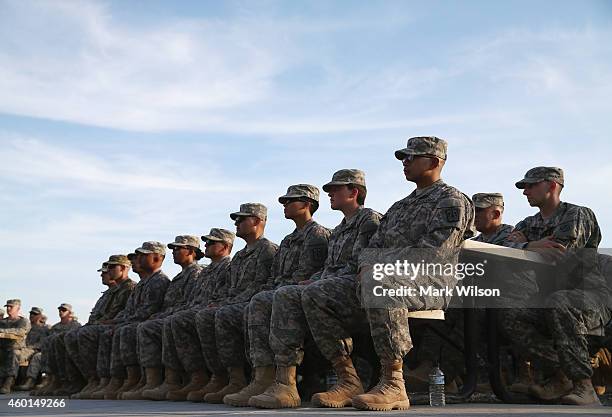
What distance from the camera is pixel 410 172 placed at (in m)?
6.12

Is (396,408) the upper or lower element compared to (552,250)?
lower

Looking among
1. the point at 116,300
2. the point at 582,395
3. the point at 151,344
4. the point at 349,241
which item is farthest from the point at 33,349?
the point at 582,395

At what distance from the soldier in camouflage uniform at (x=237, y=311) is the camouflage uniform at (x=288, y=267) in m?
0.42

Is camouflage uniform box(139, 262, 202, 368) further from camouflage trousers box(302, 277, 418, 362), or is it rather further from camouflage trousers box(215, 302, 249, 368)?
camouflage trousers box(302, 277, 418, 362)

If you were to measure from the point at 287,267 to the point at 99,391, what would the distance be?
11.8ft

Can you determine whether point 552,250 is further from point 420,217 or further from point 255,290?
point 255,290

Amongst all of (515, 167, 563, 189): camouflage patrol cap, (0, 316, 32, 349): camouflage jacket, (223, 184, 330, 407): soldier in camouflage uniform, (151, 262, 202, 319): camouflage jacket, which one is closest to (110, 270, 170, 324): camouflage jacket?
(151, 262, 202, 319): camouflage jacket

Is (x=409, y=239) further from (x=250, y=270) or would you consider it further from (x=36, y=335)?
(x=36, y=335)

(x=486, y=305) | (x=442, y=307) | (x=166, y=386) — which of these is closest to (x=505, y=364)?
(x=486, y=305)

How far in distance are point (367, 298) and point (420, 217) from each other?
80 centimetres

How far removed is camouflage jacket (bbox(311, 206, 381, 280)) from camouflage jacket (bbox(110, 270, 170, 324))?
3980 mm

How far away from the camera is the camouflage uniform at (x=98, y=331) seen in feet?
35.1

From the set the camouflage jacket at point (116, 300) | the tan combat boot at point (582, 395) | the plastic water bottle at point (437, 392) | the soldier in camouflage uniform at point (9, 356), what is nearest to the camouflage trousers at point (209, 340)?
the plastic water bottle at point (437, 392)

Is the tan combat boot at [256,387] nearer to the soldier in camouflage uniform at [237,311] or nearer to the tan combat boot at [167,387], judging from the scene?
the soldier in camouflage uniform at [237,311]
